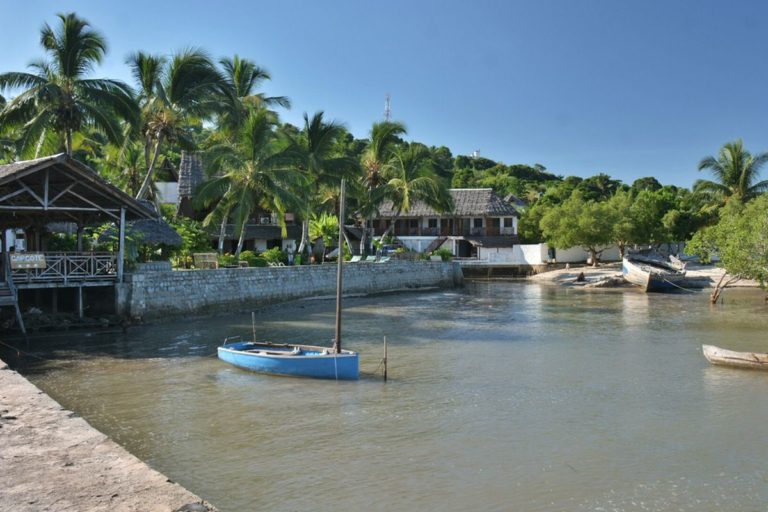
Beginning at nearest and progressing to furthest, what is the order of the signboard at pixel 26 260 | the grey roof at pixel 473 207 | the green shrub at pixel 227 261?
the signboard at pixel 26 260 → the green shrub at pixel 227 261 → the grey roof at pixel 473 207

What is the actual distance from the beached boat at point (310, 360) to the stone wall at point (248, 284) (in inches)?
348

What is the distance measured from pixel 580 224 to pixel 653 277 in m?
7.94

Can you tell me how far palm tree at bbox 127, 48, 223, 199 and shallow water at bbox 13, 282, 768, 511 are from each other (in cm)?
1092

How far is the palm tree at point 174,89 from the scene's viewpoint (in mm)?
28464

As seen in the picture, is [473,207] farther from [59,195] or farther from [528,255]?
[59,195]

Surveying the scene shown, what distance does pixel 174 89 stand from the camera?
28578 mm

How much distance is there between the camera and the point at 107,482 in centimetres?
648

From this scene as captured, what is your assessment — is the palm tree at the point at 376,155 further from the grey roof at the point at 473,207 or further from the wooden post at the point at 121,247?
the wooden post at the point at 121,247

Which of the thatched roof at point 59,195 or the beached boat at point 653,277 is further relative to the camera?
the beached boat at point 653,277

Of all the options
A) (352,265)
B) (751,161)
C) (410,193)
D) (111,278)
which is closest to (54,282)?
(111,278)

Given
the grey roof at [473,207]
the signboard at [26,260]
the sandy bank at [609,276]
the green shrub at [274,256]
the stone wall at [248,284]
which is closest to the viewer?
the signboard at [26,260]

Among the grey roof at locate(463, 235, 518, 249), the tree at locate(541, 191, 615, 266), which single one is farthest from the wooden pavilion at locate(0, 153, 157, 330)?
the grey roof at locate(463, 235, 518, 249)

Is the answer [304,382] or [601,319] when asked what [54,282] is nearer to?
[304,382]

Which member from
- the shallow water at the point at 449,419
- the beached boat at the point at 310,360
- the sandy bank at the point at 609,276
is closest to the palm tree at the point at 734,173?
the sandy bank at the point at 609,276
